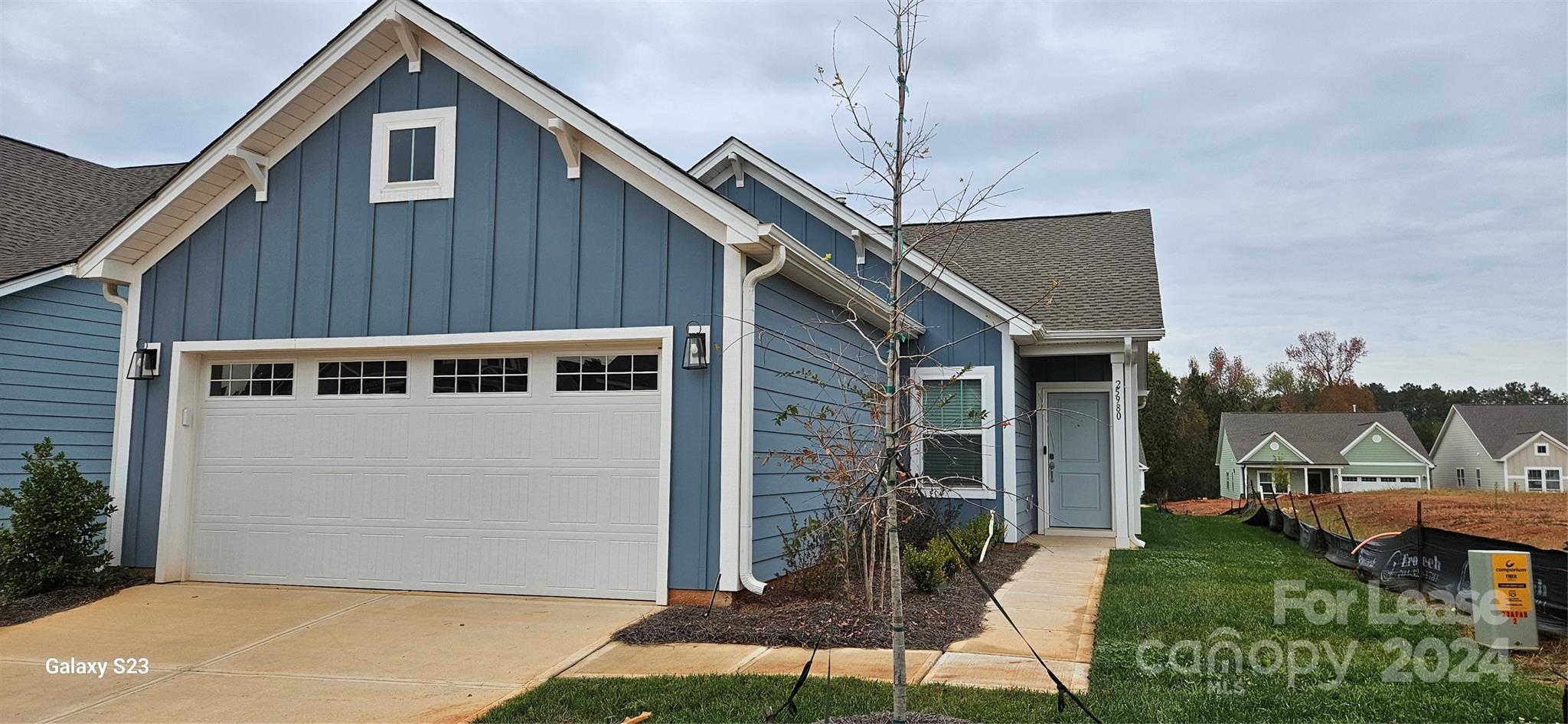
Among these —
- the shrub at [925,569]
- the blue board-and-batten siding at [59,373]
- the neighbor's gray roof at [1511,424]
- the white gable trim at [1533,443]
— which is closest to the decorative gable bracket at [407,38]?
the blue board-and-batten siding at [59,373]

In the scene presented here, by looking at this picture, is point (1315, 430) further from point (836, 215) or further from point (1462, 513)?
point (836, 215)

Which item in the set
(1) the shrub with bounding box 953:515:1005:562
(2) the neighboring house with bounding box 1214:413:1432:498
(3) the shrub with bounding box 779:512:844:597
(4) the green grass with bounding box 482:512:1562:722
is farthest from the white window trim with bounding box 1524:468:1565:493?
(3) the shrub with bounding box 779:512:844:597

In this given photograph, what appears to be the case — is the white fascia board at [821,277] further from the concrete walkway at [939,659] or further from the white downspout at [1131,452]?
the white downspout at [1131,452]

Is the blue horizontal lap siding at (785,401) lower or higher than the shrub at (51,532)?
higher

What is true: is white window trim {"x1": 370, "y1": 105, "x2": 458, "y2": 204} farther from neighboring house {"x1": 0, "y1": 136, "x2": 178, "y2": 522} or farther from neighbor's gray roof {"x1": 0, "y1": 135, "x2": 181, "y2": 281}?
neighbor's gray roof {"x1": 0, "y1": 135, "x2": 181, "y2": 281}

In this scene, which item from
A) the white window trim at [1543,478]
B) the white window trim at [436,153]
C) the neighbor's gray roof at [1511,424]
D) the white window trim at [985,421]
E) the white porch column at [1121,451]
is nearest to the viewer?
the white window trim at [436,153]

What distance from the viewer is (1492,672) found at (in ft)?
16.0

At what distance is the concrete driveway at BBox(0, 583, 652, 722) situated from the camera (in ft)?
15.9

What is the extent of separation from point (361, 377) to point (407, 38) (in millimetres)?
2942

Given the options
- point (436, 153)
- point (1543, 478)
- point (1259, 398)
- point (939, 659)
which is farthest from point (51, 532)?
point (1259, 398)

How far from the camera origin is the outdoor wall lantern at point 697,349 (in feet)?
23.2

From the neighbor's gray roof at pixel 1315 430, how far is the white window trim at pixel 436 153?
42240mm

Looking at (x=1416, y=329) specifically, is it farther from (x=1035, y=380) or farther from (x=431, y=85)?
(x=431, y=85)

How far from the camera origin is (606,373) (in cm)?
762
